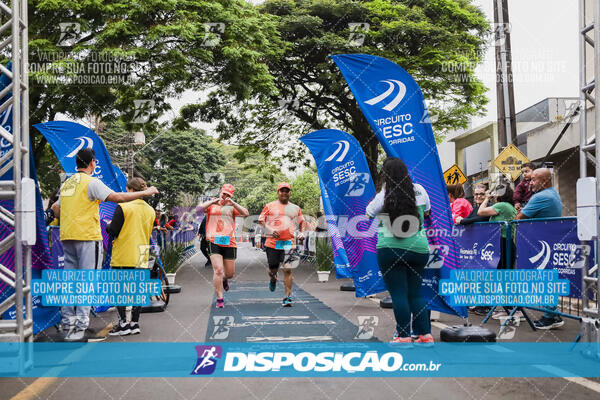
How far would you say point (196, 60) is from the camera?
16.7m

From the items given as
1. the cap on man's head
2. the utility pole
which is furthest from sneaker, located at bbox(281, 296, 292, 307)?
the utility pole

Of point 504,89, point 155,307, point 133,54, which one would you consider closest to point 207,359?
point 155,307

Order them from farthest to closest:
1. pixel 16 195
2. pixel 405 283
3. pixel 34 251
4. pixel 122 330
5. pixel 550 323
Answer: pixel 550 323 < pixel 122 330 < pixel 34 251 < pixel 405 283 < pixel 16 195

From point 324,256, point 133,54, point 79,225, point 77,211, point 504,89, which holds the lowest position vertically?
point 324,256

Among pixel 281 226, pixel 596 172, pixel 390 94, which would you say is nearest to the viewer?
pixel 596 172

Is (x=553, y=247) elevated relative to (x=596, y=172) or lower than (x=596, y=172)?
lower

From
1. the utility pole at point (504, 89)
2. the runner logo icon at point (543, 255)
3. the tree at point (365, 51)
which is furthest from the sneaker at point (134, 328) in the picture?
the tree at point (365, 51)

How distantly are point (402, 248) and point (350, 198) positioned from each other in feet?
13.7

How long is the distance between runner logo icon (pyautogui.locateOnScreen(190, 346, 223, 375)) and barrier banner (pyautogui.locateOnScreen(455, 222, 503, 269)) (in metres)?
3.81

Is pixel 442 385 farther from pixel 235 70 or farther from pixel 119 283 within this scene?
pixel 235 70

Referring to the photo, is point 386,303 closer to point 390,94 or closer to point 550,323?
point 550,323

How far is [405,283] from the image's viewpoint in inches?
230

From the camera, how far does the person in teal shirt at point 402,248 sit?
229 inches

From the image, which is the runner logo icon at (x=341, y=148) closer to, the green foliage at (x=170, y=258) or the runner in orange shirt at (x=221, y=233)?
the runner in orange shirt at (x=221, y=233)
